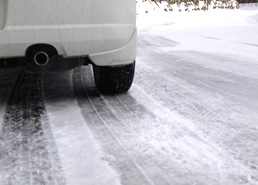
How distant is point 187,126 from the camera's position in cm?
261

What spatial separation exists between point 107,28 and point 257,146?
142 cm

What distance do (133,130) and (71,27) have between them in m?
0.91

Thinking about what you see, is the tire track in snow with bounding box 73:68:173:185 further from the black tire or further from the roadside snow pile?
the roadside snow pile

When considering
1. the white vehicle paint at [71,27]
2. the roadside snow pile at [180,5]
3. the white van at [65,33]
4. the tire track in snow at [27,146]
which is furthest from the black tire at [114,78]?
the roadside snow pile at [180,5]

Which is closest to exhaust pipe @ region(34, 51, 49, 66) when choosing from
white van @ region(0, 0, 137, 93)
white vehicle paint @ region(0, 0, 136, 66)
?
white van @ region(0, 0, 137, 93)

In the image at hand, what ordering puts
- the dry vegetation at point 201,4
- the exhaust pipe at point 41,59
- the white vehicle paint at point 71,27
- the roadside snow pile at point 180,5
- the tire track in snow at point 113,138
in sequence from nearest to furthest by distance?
the tire track in snow at point 113,138 → the white vehicle paint at point 71,27 → the exhaust pipe at point 41,59 → the roadside snow pile at point 180,5 → the dry vegetation at point 201,4

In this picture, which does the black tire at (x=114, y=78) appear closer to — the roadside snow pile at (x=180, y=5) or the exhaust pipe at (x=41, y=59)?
the exhaust pipe at (x=41, y=59)

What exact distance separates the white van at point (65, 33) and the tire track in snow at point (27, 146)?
38cm

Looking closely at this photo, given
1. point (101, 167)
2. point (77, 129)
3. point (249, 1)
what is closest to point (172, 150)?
point (101, 167)

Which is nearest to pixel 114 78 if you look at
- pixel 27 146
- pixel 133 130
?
pixel 133 130

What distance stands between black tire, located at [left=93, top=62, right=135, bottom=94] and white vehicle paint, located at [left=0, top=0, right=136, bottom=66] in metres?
0.29

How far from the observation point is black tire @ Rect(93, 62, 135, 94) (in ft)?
11.0

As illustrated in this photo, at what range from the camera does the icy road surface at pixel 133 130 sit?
1918 mm

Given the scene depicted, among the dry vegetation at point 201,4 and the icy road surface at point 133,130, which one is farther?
the dry vegetation at point 201,4
